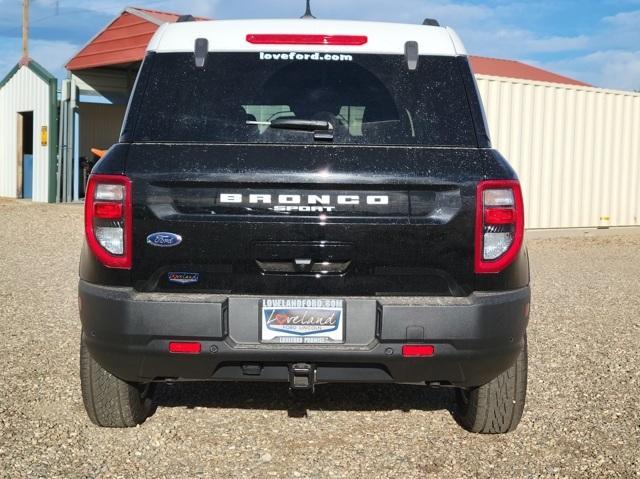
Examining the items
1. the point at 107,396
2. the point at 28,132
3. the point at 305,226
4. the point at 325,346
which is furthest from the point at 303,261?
the point at 28,132

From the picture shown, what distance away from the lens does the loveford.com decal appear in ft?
12.2

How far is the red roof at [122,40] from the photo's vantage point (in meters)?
20.8

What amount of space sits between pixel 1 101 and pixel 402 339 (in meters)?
24.7

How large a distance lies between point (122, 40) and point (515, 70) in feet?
54.8

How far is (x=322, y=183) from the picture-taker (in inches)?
130

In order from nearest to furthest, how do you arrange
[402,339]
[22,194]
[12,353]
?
1. [402,339]
2. [12,353]
3. [22,194]

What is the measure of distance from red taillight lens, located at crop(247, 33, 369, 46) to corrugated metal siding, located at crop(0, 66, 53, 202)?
774 inches

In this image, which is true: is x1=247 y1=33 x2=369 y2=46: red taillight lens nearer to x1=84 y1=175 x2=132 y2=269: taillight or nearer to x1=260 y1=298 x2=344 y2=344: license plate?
x1=84 y1=175 x2=132 y2=269: taillight

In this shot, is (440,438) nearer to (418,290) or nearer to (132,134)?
(418,290)

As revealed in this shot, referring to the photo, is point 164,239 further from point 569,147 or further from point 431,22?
point 569,147

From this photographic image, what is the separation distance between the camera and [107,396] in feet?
13.0

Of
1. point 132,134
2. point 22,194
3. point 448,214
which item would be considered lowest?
point 22,194

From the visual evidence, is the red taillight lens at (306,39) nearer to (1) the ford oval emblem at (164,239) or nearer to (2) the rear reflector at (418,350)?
(1) the ford oval emblem at (164,239)

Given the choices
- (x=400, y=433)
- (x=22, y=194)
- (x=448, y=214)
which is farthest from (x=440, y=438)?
(x=22, y=194)
